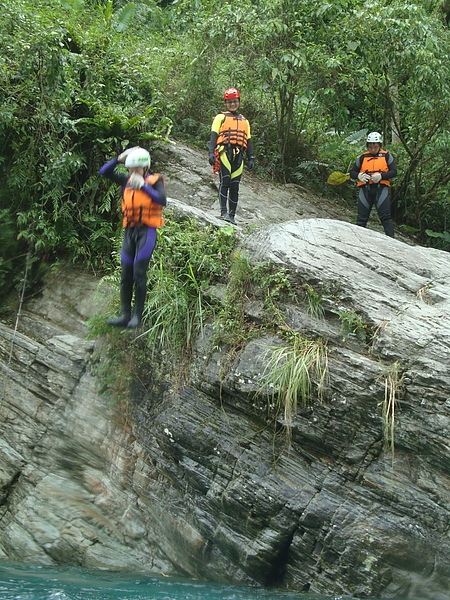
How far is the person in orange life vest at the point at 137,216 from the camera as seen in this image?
695cm

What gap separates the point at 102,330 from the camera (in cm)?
903

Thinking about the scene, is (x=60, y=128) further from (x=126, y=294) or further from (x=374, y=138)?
(x=374, y=138)

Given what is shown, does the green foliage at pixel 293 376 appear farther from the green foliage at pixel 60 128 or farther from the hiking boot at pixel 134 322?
the green foliage at pixel 60 128

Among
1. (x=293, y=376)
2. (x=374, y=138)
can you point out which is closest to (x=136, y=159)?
(x=293, y=376)

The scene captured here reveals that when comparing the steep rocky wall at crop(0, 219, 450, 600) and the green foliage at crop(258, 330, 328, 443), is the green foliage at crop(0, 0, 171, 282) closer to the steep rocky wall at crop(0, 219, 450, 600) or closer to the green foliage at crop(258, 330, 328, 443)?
the steep rocky wall at crop(0, 219, 450, 600)

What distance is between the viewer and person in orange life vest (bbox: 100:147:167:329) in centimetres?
695

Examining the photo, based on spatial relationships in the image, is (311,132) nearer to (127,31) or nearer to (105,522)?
(127,31)

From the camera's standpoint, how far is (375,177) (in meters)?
10.3

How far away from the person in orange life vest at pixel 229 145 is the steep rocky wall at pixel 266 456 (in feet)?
4.36

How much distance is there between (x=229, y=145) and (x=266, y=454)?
178 inches

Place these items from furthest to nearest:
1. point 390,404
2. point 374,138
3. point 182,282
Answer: point 374,138, point 182,282, point 390,404

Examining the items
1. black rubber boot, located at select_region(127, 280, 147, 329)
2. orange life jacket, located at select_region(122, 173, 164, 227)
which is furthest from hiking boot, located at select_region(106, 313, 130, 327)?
orange life jacket, located at select_region(122, 173, 164, 227)

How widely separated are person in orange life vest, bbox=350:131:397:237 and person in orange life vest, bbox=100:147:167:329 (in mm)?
4306

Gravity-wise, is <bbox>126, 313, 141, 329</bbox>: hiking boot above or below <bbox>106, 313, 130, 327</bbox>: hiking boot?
above
